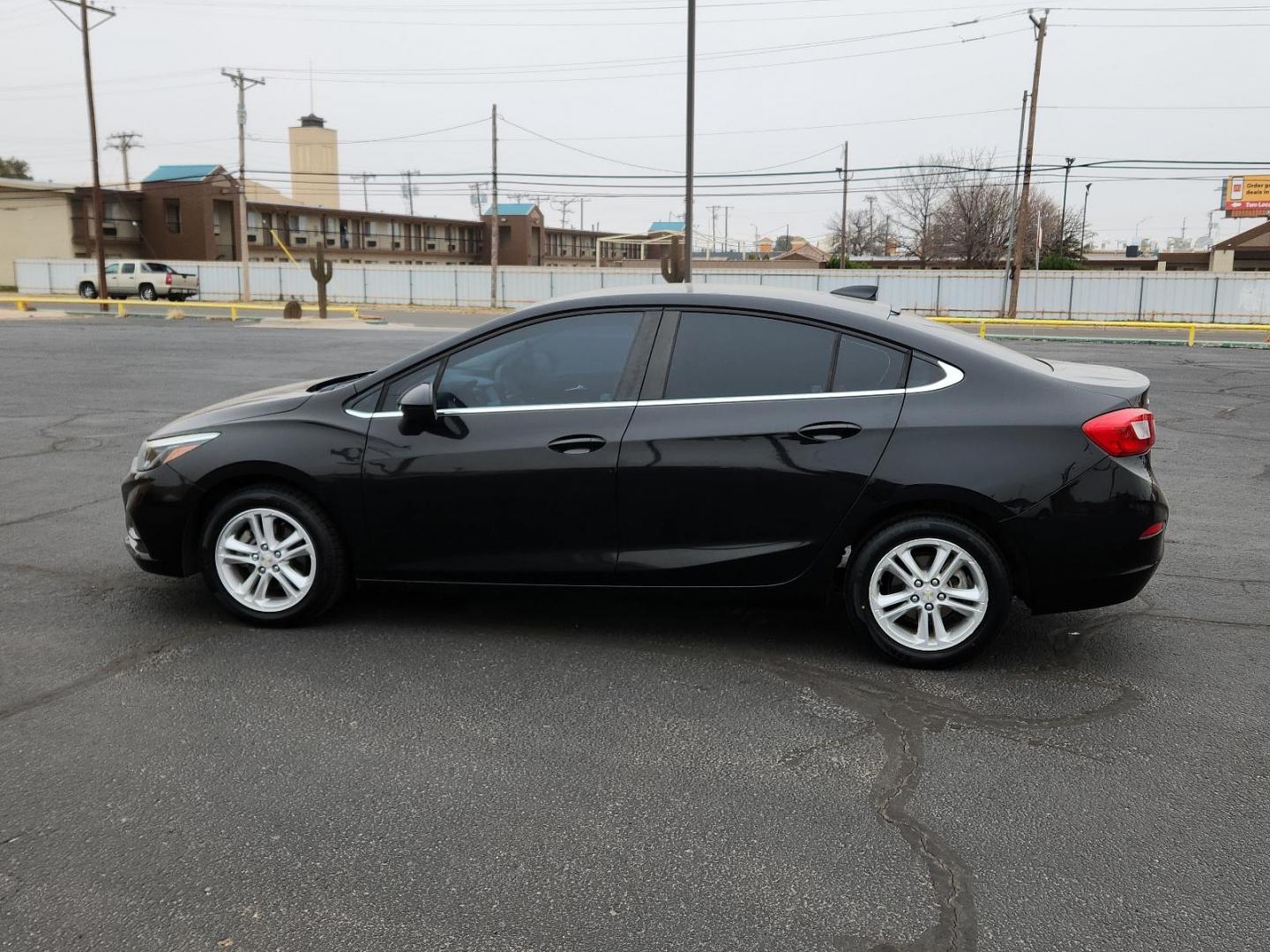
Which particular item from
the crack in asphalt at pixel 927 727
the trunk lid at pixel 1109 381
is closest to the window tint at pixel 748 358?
the trunk lid at pixel 1109 381

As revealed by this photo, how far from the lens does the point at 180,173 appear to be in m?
71.6

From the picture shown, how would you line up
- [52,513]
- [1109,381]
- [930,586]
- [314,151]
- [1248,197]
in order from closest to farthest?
[930,586] < [1109,381] < [52,513] < [1248,197] < [314,151]

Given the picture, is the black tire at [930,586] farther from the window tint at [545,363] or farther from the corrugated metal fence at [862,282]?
the corrugated metal fence at [862,282]

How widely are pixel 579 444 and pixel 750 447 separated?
29.3 inches

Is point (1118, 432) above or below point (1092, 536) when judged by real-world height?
above

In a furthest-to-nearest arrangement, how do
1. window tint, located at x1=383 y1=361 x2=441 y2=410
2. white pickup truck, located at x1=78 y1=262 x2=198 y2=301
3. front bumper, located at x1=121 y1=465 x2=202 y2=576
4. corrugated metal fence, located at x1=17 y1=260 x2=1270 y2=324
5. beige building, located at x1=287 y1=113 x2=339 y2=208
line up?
1. beige building, located at x1=287 y1=113 x2=339 y2=208
2. white pickup truck, located at x1=78 y1=262 x2=198 y2=301
3. corrugated metal fence, located at x1=17 y1=260 x2=1270 y2=324
4. front bumper, located at x1=121 y1=465 x2=202 y2=576
5. window tint, located at x1=383 y1=361 x2=441 y2=410

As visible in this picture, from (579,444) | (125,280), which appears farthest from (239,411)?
(125,280)

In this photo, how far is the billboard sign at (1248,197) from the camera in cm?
8331

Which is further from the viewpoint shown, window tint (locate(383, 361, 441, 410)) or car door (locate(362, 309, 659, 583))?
window tint (locate(383, 361, 441, 410))

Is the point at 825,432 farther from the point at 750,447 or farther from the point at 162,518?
the point at 162,518

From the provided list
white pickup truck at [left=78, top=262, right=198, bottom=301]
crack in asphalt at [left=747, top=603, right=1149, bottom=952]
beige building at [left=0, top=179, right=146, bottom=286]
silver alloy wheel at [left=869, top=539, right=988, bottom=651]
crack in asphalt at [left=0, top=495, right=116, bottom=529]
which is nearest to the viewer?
crack in asphalt at [left=747, top=603, right=1149, bottom=952]

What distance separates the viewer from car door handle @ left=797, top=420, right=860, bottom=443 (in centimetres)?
446

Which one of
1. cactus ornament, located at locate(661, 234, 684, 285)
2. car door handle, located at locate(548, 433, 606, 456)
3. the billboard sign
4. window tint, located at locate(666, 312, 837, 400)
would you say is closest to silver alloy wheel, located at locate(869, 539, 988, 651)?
window tint, located at locate(666, 312, 837, 400)

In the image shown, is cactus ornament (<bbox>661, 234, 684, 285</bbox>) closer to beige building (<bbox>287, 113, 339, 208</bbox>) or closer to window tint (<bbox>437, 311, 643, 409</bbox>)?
window tint (<bbox>437, 311, 643, 409</bbox>)
